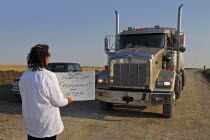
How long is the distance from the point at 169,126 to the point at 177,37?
409 centimetres

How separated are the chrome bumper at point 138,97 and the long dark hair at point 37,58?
458 centimetres

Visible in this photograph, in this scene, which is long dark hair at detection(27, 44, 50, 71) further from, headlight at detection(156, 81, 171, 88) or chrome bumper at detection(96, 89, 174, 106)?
headlight at detection(156, 81, 171, 88)

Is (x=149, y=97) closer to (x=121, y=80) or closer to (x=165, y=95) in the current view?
(x=165, y=95)

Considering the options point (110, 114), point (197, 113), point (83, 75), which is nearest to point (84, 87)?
point (83, 75)

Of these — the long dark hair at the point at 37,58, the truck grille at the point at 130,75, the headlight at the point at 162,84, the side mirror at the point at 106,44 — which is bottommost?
the headlight at the point at 162,84

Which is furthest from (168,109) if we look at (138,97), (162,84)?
(138,97)

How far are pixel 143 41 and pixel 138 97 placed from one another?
9.06 ft

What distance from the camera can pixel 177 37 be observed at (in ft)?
27.7

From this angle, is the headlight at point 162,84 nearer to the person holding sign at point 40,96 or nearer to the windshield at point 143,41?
the windshield at point 143,41

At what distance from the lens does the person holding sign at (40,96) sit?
2215 mm

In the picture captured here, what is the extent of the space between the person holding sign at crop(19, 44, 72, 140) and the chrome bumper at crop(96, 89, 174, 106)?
4.40 m

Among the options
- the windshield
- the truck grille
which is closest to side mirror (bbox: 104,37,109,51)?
the windshield

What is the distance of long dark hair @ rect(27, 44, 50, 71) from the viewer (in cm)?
225

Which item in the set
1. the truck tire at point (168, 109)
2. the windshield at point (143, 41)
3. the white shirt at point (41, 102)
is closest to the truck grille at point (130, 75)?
the truck tire at point (168, 109)
